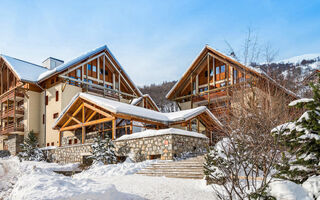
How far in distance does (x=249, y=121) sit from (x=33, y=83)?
21507mm

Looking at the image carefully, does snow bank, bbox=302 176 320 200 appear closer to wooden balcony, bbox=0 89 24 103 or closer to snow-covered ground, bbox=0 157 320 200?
snow-covered ground, bbox=0 157 320 200

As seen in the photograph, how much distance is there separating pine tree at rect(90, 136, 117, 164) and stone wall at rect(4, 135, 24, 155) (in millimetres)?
15916

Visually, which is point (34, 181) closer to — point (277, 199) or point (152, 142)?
point (277, 199)

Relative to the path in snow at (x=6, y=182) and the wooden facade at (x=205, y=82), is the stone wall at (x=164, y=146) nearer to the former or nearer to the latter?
the path in snow at (x=6, y=182)

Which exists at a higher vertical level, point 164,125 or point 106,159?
point 164,125

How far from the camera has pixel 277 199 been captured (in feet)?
14.3

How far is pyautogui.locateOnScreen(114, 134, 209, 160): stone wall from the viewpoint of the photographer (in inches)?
462

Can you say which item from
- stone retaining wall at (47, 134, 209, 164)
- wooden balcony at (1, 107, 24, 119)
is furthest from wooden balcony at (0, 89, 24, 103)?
stone retaining wall at (47, 134, 209, 164)

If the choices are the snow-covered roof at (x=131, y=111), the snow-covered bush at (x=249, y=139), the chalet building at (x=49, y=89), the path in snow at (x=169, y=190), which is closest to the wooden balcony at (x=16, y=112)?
the chalet building at (x=49, y=89)

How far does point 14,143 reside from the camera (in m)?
25.2

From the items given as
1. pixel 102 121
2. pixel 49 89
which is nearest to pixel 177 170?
pixel 102 121

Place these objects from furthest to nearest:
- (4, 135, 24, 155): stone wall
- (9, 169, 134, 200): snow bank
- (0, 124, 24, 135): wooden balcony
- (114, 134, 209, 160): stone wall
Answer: (4, 135, 24, 155): stone wall → (0, 124, 24, 135): wooden balcony → (114, 134, 209, 160): stone wall → (9, 169, 134, 200): snow bank

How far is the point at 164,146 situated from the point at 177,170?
8.17 feet

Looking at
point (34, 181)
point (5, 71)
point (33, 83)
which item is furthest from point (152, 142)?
point (5, 71)
